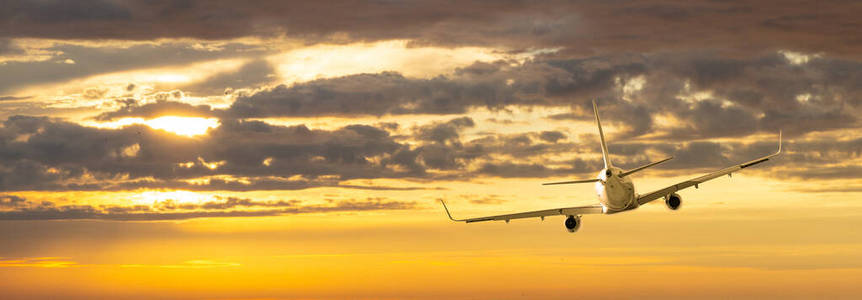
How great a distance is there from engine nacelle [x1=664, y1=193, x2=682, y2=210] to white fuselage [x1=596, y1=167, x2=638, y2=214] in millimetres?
6240

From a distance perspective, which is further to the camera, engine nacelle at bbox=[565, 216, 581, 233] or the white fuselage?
engine nacelle at bbox=[565, 216, 581, 233]

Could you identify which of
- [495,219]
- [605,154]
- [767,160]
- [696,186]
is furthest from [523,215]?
[767,160]

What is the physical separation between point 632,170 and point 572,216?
55.5 feet

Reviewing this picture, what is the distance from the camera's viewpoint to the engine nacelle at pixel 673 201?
124750 mm

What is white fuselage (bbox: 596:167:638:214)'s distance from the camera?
390 feet

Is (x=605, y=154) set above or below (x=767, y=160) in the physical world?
above

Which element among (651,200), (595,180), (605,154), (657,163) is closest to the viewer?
(657,163)

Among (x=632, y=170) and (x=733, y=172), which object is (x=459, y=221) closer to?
(x=632, y=170)

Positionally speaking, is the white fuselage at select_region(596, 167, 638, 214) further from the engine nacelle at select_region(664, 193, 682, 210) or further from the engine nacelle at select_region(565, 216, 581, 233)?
the engine nacelle at select_region(565, 216, 581, 233)

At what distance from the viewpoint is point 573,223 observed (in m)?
132

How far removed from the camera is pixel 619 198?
11931 centimetres

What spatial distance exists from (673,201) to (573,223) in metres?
14.3

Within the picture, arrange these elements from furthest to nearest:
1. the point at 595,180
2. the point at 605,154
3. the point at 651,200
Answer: the point at 605,154 → the point at 651,200 → the point at 595,180

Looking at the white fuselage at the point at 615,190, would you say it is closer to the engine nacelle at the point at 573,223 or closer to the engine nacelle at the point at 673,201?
the engine nacelle at the point at 673,201
